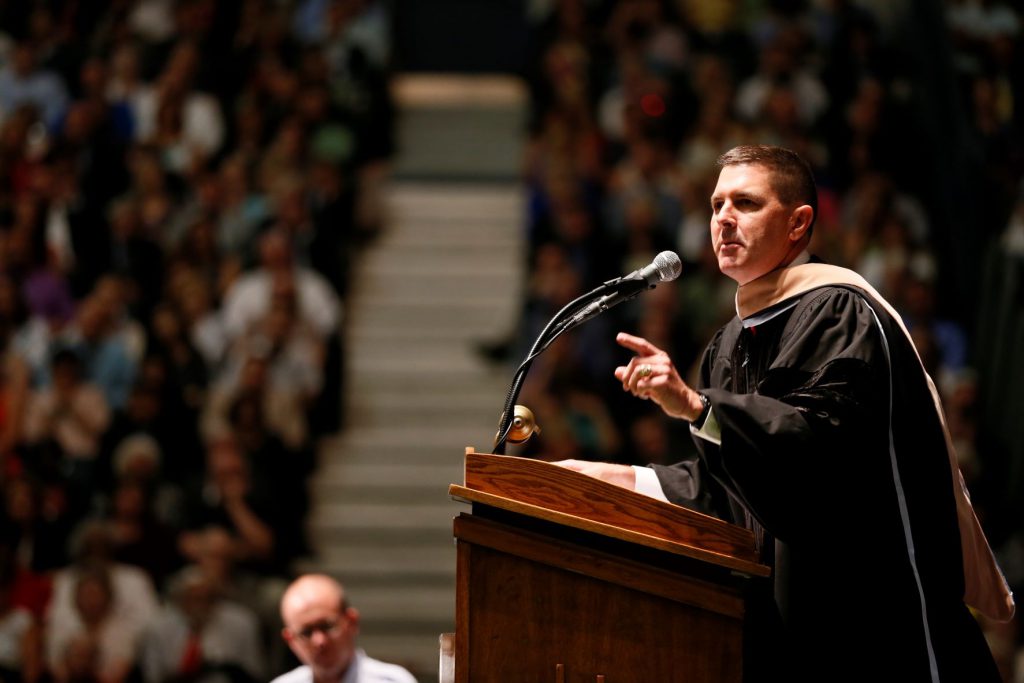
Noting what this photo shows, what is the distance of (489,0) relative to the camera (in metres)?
12.1

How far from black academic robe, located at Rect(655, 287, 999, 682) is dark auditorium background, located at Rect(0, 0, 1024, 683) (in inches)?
132

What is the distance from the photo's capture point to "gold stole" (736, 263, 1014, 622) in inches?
113

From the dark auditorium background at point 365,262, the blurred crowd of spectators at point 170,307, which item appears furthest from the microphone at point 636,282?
the blurred crowd of spectators at point 170,307

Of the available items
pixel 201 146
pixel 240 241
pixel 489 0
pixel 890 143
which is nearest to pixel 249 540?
pixel 240 241

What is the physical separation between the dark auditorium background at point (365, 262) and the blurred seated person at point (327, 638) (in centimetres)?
225

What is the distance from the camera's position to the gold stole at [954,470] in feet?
9.44

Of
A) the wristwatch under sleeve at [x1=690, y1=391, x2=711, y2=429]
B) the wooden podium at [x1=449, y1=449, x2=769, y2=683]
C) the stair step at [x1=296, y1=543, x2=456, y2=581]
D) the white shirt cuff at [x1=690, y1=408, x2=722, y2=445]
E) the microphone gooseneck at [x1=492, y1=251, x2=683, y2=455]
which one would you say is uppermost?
the microphone gooseneck at [x1=492, y1=251, x2=683, y2=455]

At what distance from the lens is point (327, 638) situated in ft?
13.2

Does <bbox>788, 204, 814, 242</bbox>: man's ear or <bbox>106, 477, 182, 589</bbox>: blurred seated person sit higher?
<bbox>788, 204, 814, 242</bbox>: man's ear

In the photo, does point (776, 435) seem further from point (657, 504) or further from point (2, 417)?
point (2, 417)

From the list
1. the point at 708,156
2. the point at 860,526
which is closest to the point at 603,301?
the point at 860,526

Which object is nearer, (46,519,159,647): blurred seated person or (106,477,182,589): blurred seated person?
(46,519,159,647): blurred seated person

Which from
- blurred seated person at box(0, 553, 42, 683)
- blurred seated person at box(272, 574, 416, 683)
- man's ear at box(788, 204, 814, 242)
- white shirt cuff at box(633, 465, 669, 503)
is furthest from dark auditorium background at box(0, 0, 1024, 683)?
man's ear at box(788, 204, 814, 242)

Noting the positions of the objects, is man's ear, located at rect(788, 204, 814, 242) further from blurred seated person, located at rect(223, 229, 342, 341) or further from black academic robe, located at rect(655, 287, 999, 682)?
blurred seated person, located at rect(223, 229, 342, 341)
